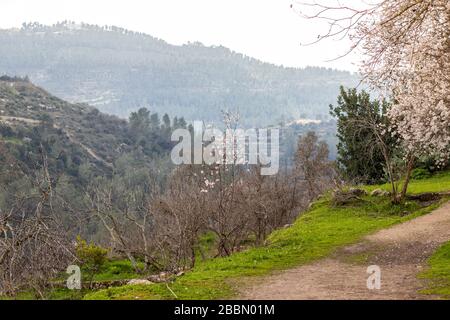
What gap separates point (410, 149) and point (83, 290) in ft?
35.5

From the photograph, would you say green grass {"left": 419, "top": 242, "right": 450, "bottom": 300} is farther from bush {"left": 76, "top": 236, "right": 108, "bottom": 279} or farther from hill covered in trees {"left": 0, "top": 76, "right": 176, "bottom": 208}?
hill covered in trees {"left": 0, "top": 76, "right": 176, "bottom": 208}

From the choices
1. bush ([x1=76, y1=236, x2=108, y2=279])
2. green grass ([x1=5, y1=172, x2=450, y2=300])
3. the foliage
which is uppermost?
the foliage

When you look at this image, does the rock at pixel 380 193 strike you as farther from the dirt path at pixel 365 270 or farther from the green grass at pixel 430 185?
the dirt path at pixel 365 270

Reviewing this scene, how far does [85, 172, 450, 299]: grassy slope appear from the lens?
384 inches

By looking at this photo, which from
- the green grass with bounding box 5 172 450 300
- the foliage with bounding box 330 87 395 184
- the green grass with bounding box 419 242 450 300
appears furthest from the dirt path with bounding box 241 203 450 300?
the foliage with bounding box 330 87 395 184

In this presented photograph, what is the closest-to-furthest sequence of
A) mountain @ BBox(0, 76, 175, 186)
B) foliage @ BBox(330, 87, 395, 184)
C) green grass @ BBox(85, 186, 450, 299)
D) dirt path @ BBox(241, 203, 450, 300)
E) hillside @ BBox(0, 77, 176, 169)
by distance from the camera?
dirt path @ BBox(241, 203, 450, 300)
green grass @ BBox(85, 186, 450, 299)
foliage @ BBox(330, 87, 395, 184)
mountain @ BBox(0, 76, 175, 186)
hillside @ BBox(0, 77, 176, 169)

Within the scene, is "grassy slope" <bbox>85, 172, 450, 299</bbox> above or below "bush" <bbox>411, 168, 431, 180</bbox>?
below

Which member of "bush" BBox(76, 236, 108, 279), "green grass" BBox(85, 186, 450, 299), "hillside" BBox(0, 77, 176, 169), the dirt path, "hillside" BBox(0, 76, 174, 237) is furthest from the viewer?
"hillside" BBox(0, 77, 176, 169)

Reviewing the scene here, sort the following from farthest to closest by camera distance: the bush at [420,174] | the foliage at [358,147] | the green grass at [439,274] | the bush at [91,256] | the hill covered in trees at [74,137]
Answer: the hill covered in trees at [74,137], the foliage at [358,147], the bush at [420,174], the bush at [91,256], the green grass at [439,274]

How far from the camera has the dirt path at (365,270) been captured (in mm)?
9289

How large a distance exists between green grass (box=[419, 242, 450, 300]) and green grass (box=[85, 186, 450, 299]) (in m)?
2.23

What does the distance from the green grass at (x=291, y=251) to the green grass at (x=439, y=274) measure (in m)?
2.23

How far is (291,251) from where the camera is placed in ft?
43.5

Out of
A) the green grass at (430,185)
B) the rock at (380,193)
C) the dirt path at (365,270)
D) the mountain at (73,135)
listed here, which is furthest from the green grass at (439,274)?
the mountain at (73,135)
